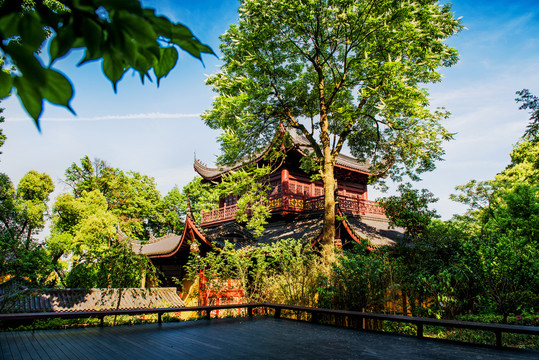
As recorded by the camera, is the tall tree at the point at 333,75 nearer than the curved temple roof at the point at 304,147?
Yes

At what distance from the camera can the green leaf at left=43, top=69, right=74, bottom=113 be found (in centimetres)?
66

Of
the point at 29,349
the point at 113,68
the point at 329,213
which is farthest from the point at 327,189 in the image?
the point at 113,68

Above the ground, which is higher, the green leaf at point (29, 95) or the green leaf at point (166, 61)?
the green leaf at point (166, 61)

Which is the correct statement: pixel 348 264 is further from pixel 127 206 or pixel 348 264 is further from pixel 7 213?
pixel 127 206

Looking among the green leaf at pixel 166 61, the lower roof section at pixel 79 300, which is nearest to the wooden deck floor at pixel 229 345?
the lower roof section at pixel 79 300

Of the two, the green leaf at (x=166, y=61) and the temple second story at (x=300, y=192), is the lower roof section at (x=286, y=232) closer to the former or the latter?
the temple second story at (x=300, y=192)

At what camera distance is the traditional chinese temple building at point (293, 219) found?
11641mm

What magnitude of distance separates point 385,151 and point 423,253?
441 cm

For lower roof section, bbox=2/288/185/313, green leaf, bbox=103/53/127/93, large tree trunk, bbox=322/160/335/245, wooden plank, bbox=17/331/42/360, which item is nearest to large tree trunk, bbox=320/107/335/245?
large tree trunk, bbox=322/160/335/245

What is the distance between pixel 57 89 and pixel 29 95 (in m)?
0.05

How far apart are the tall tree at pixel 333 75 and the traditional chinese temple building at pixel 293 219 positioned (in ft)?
5.51

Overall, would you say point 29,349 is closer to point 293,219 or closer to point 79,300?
point 79,300

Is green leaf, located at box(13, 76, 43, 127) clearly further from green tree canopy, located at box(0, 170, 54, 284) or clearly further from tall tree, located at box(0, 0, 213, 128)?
green tree canopy, located at box(0, 170, 54, 284)

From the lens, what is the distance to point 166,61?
899mm
